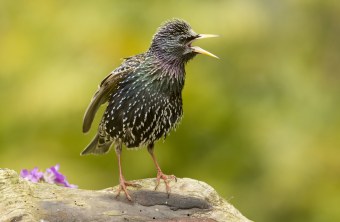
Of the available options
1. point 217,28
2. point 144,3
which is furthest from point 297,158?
point 144,3

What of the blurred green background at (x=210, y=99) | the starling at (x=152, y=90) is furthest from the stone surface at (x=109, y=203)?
the blurred green background at (x=210, y=99)

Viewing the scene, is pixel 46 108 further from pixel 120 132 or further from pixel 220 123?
pixel 120 132

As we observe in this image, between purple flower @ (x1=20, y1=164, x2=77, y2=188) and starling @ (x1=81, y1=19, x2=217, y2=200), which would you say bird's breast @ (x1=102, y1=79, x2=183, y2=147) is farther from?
purple flower @ (x1=20, y1=164, x2=77, y2=188)

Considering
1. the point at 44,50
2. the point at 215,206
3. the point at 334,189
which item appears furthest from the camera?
the point at 44,50

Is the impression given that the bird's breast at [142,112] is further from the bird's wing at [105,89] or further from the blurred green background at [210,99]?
the blurred green background at [210,99]

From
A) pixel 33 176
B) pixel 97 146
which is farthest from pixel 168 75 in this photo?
pixel 33 176

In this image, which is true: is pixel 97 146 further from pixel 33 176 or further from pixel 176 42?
pixel 176 42

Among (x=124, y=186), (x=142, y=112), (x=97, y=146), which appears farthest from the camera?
(x=97, y=146)

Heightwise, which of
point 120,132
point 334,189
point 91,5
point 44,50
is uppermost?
point 91,5
